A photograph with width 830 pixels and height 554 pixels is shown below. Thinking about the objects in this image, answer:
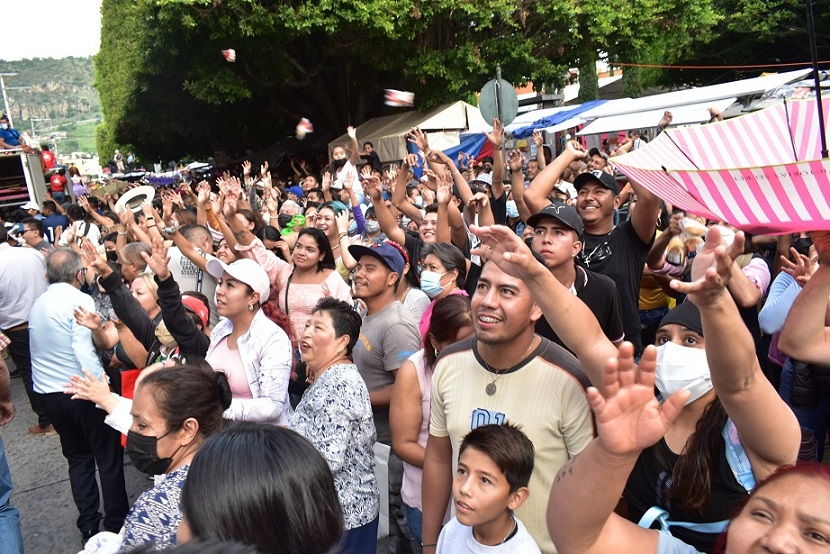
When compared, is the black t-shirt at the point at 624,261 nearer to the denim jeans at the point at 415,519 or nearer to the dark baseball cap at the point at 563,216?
the dark baseball cap at the point at 563,216

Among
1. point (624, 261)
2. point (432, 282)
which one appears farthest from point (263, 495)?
point (624, 261)

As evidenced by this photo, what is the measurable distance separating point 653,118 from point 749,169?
48.2 ft

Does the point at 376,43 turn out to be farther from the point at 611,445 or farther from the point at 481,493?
the point at 611,445

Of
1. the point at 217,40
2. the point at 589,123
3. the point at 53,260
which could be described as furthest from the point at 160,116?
the point at 53,260

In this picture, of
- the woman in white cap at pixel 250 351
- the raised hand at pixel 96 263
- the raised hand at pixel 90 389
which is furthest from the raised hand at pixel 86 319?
the raised hand at pixel 90 389

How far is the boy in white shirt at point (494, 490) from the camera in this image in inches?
85.4

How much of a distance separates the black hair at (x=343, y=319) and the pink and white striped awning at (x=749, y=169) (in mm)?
1407

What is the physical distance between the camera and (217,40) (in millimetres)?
18078

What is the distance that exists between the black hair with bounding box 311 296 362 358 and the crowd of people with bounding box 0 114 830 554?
11 millimetres

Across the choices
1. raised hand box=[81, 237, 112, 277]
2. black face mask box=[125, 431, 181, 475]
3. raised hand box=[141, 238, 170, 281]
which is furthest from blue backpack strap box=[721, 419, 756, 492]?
raised hand box=[81, 237, 112, 277]

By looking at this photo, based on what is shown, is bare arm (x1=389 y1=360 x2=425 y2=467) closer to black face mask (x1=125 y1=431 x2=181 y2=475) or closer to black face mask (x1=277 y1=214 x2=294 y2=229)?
black face mask (x1=125 y1=431 x2=181 y2=475)

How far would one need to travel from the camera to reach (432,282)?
13.9ft

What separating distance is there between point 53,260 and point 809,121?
4.50 metres

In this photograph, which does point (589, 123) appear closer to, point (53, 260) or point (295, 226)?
point (295, 226)
